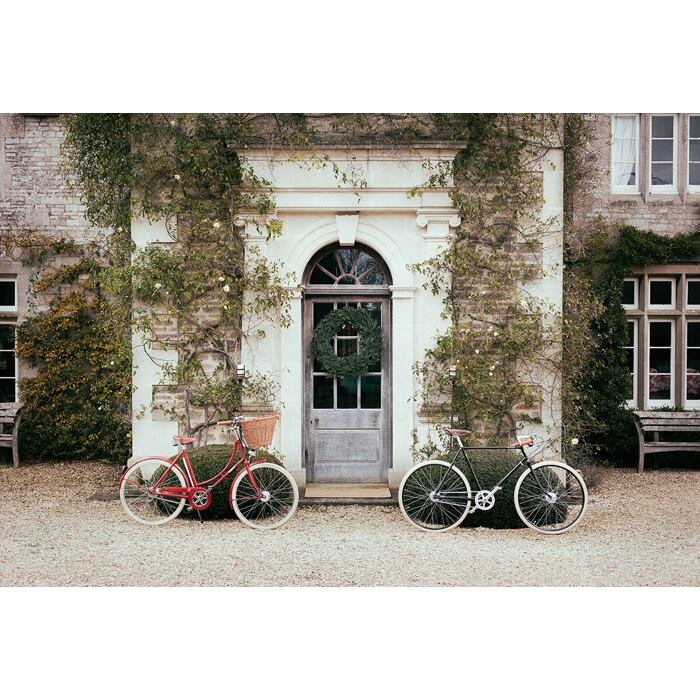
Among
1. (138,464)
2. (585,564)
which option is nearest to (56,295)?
(138,464)

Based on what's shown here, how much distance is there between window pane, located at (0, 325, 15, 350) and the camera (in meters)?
8.49

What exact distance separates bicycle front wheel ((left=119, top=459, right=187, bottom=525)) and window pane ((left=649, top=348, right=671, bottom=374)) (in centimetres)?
554

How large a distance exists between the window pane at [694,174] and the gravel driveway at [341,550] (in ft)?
12.2

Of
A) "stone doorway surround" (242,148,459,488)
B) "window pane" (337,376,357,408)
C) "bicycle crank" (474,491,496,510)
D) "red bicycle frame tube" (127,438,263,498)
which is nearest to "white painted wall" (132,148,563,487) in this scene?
"stone doorway surround" (242,148,459,488)

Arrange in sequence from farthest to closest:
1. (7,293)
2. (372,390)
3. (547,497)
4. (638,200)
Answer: (7,293) < (638,200) < (372,390) < (547,497)

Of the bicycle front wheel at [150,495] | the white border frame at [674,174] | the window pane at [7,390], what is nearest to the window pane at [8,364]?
the window pane at [7,390]

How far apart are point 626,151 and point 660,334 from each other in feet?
7.02

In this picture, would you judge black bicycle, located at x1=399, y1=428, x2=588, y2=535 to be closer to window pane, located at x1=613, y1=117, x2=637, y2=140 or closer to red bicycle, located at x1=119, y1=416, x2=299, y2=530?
red bicycle, located at x1=119, y1=416, x2=299, y2=530

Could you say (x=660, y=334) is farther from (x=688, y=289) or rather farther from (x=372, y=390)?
(x=372, y=390)

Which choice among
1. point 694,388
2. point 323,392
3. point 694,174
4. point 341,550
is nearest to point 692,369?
point 694,388

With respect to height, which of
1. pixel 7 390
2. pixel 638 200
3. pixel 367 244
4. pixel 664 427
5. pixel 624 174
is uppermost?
pixel 624 174

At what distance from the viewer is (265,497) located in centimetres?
591

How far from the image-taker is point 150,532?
578cm

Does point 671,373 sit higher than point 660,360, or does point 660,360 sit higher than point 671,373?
point 660,360
